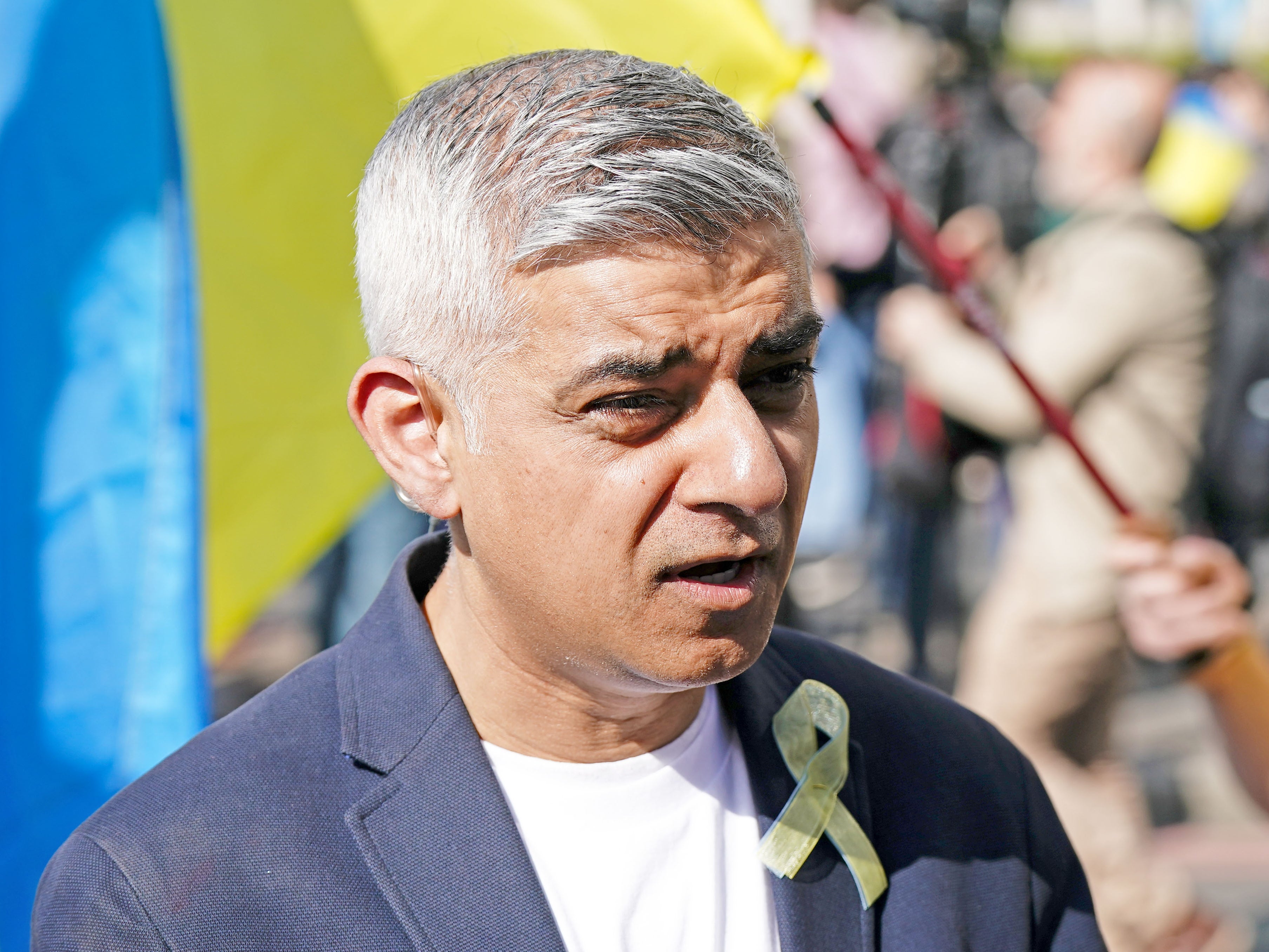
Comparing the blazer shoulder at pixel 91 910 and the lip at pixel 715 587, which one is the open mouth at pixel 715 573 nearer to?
the lip at pixel 715 587

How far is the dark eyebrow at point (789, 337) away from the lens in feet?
4.69

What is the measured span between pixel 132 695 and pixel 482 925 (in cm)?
103

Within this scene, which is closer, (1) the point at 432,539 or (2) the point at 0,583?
(1) the point at 432,539

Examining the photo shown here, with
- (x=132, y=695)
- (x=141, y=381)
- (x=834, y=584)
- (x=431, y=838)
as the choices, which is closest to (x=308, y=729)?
(x=431, y=838)

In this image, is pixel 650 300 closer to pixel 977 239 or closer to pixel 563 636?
pixel 563 636

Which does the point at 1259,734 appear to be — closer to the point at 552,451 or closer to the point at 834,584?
the point at 552,451

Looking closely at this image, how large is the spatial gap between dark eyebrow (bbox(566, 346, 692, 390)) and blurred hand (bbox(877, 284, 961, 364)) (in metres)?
3.59

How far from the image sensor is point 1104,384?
423 centimetres

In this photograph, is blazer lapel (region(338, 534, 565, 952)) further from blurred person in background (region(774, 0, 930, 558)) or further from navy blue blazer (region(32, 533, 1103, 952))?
blurred person in background (region(774, 0, 930, 558))

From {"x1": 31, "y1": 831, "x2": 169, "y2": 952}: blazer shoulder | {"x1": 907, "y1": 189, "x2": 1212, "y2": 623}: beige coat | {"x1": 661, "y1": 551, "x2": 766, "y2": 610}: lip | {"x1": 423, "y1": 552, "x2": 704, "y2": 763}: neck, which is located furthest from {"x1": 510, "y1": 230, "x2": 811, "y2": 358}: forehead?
{"x1": 907, "y1": 189, "x2": 1212, "y2": 623}: beige coat

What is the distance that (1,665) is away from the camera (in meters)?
2.09

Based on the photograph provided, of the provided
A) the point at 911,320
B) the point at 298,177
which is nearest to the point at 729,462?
the point at 298,177

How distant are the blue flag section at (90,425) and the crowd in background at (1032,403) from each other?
2082 millimetres

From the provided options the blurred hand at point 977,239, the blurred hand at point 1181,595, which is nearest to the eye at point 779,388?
the blurred hand at point 1181,595
